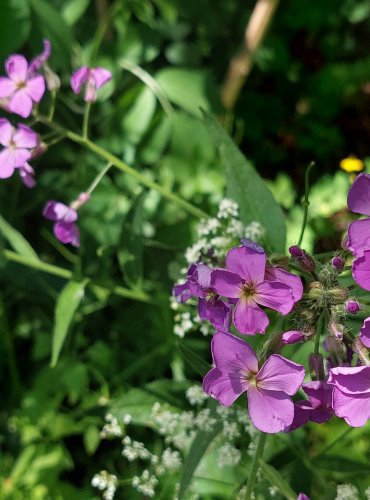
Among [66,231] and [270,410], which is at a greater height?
[66,231]

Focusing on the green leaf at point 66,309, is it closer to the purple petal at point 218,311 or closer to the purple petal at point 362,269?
the purple petal at point 218,311

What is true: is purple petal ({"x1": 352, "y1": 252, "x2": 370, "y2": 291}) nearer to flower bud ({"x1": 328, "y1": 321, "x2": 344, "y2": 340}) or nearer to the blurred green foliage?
flower bud ({"x1": 328, "y1": 321, "x2": 344, "y2": 340})

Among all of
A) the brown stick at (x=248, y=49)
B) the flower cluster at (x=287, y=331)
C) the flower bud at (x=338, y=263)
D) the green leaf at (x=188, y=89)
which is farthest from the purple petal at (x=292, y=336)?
the brown stick at (x=248, y=49)

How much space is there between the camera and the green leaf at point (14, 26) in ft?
5.85

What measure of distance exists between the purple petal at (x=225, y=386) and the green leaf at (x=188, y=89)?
1.12 m

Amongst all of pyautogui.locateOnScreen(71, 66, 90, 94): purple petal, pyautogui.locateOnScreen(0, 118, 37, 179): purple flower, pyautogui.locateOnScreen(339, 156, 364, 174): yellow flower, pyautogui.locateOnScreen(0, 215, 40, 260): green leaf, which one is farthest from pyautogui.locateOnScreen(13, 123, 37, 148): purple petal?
pyautogui.locateOnScreen(339, 156, 364, 174): yellow flower

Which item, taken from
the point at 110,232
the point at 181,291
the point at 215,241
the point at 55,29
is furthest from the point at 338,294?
the point at 55,29

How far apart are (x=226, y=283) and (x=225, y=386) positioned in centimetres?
13

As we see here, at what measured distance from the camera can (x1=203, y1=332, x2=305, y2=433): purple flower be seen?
0.91 m

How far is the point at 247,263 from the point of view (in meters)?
0.93

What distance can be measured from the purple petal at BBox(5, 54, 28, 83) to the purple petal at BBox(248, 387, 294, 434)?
711mm

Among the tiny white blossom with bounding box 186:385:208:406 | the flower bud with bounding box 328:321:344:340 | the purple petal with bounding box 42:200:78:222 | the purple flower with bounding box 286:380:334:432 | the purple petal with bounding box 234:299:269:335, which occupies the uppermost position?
the purple petal with bounding box 42:200:78:222

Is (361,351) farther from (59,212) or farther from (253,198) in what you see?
(59,212)

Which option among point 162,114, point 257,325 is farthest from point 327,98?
point 257,325
